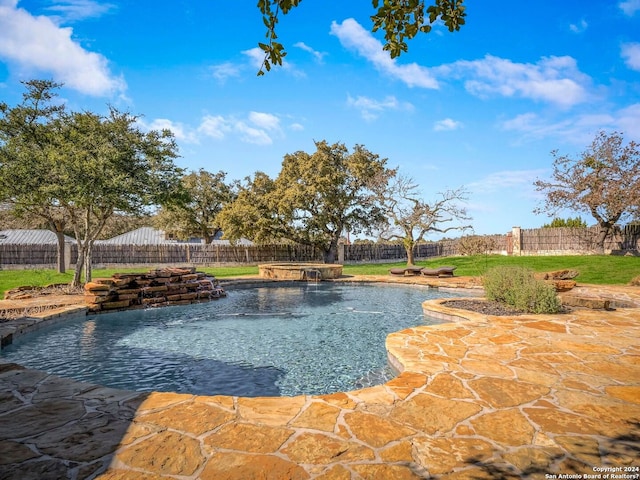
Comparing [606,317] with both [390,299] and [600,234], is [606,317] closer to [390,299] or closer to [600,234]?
[390,299]

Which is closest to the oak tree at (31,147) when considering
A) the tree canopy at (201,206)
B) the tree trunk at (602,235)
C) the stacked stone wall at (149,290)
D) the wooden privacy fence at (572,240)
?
the stacked stone wall at (149,290)

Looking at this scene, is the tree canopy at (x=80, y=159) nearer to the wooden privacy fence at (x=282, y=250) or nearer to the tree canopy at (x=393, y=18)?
the tree canopy at (x=393, y=18)

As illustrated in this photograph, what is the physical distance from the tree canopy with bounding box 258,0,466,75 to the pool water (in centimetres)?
356

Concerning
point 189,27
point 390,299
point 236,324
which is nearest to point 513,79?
point 390,299

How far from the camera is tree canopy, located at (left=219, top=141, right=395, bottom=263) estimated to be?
88.9ft

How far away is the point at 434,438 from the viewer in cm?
265

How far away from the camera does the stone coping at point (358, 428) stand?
2271 mm

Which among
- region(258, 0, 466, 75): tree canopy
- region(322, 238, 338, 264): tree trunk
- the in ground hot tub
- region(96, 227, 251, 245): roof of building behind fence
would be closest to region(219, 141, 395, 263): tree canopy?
region(322, 238, 338, 264): tree trunk

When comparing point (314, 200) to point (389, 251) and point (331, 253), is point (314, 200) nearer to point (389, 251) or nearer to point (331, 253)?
point (331, 253)

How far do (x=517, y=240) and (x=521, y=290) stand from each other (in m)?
25.2

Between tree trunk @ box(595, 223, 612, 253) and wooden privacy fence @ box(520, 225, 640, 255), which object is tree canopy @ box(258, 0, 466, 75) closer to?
tree trunk @ box(595, 223, 612, 253)

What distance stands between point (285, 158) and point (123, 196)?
1958cm

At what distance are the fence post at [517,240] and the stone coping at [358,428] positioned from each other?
28.7m

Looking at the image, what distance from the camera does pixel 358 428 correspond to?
2.79 metres
